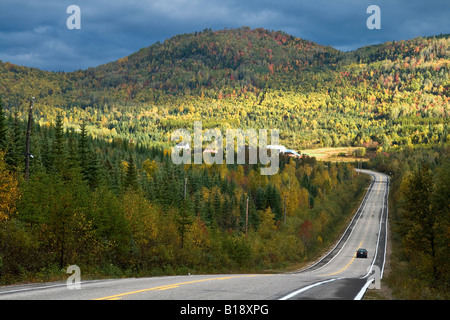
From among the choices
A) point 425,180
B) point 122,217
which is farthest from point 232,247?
point 425,180

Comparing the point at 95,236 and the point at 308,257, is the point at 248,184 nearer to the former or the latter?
the point at 308,257

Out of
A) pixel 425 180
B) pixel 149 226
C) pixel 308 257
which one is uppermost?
pixel 425 180

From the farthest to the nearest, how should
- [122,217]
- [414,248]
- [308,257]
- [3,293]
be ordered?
[308,257], [414,248], [122,217], [3,293]

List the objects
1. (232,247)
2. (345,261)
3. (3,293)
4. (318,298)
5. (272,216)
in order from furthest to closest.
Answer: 1. (272,216)
2. (345,261)
3. (232,247)
4. (3,293)
5. (318,298)

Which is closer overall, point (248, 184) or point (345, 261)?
point (345, 261)

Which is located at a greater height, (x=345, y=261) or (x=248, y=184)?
(x=248, y=184)

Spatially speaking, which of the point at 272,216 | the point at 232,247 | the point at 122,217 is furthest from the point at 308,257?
the point at 122,217

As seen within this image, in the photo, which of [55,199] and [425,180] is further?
[425,180]

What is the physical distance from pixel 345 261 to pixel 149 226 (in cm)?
4082

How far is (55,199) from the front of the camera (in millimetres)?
25656

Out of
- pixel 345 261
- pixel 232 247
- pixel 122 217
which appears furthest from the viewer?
pixel 345 261

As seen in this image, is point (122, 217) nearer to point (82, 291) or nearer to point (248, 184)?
point (82, 291)

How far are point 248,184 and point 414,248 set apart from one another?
9482 centimetres

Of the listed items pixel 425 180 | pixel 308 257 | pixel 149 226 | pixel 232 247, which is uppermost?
pixel 425 180
